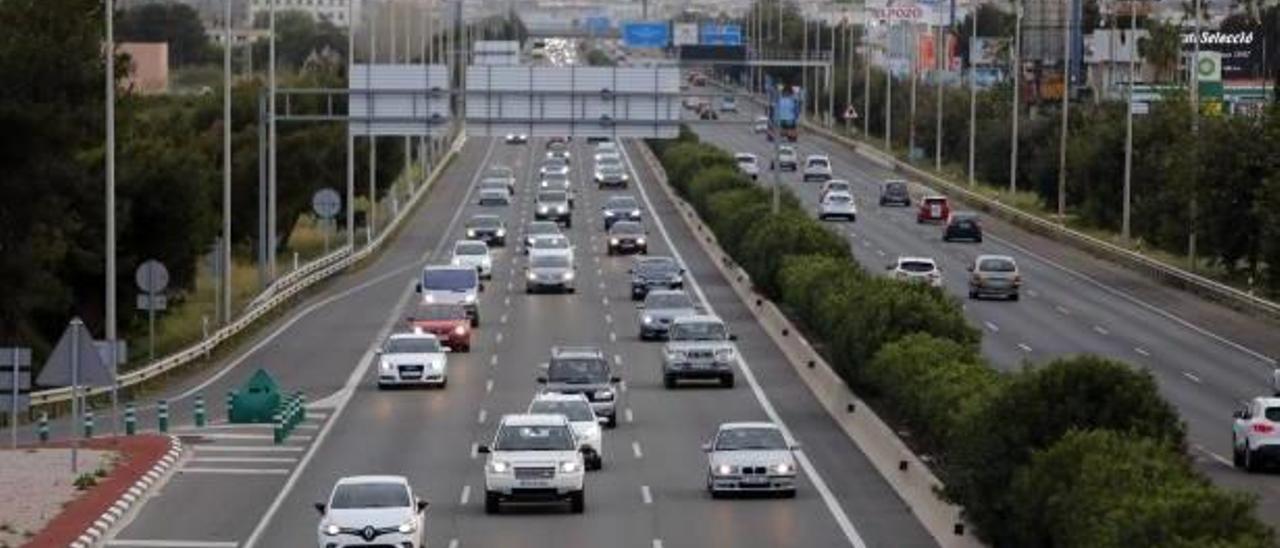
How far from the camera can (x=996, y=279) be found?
274 ft

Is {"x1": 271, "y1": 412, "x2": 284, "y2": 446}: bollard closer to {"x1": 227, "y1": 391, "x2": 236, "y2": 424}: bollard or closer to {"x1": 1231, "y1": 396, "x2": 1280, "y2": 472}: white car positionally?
{"x1": 227, "y1": 391, "x2": 236, "y2": 424}: bollard

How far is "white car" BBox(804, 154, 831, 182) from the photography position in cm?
14712

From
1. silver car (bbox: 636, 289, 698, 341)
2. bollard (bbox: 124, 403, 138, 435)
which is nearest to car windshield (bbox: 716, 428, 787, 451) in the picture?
bollard (bbox: 124, 403, 138, 435)

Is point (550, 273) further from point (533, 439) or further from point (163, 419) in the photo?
point (533, 439)

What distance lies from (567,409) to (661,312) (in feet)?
83.1

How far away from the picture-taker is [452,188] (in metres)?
144

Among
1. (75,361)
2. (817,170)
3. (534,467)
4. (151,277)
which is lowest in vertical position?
(817,170)

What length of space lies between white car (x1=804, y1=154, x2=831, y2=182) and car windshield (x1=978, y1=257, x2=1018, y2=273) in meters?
62.5

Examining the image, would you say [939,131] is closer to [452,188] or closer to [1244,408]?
[452,188]

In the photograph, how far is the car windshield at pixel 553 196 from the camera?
389ft

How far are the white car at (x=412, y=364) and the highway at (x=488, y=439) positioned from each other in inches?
17.4

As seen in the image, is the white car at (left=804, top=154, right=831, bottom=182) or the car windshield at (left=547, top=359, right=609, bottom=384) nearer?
the car windshield at (left=547, top=359, right=609, bottom=384)

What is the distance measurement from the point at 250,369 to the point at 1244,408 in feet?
87.8

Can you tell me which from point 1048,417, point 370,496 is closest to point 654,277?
point 370,496
